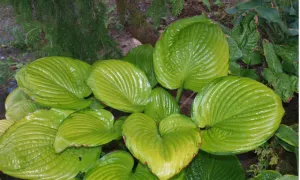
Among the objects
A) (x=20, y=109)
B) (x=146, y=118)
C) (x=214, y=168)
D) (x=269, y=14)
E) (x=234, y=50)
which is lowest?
(x=214, y=168)

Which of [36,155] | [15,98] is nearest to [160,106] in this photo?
[36,155]

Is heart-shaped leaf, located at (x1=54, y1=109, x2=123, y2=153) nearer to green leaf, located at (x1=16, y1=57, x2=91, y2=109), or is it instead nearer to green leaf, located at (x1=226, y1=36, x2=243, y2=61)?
green leaf, located at (x1=16, y1=57, x2=91, y2=109)

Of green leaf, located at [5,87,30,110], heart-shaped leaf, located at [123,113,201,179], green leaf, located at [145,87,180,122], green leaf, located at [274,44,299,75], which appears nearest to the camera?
heart-shaped leaf, located at [123,113,201,179]

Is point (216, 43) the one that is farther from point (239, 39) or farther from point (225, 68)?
point (239, 39)

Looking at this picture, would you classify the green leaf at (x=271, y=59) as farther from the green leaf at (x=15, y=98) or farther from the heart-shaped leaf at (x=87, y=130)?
the green leaf at (x=15, y=98)

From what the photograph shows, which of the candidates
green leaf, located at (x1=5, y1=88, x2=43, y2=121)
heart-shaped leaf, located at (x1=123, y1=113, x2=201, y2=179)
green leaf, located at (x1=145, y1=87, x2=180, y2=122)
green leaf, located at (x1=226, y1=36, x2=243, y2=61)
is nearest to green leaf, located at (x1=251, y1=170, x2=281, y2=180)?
heart-shaped leaf, located at (x1=123, y1=113, x2=201, y2=179)

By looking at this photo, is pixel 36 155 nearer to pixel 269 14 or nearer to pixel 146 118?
pixel 146 118

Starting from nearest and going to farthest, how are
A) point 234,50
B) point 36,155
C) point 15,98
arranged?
point 36,155 < point 234,50 < point 15,98
